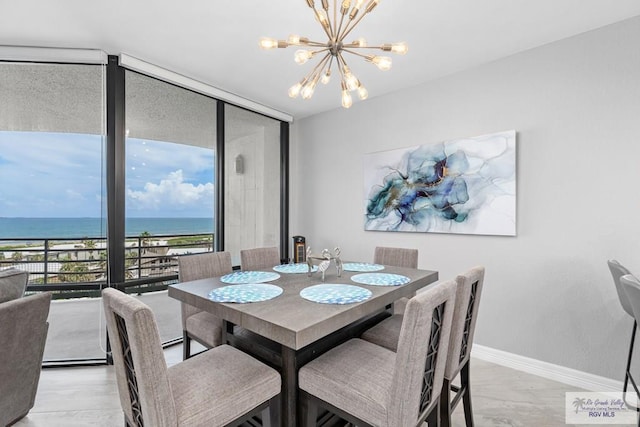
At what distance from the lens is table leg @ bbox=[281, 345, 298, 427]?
1.33 meters

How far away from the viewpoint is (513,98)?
2.44 m

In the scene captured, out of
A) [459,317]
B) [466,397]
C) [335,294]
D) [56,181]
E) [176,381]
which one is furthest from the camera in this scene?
[56,181]

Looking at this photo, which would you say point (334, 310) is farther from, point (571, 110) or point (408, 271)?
point (571, 110)

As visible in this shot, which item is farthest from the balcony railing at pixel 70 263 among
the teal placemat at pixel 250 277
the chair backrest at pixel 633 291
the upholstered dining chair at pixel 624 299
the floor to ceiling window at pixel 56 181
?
the upholstered dining chair at pixel 624 299

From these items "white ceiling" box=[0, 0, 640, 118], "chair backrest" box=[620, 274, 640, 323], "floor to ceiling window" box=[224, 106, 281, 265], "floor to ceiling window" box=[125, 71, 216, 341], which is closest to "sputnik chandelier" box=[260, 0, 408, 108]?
"white ceiling" box=[0, 0, 640, 118]

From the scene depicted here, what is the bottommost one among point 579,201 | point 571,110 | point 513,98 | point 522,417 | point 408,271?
point 522,417

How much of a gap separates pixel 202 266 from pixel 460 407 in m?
2.01

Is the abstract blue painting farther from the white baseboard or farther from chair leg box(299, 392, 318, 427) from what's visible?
chair leg box(299, 392, 318, 427)

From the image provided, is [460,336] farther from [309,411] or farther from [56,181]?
[56,181]

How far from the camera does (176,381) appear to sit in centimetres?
120

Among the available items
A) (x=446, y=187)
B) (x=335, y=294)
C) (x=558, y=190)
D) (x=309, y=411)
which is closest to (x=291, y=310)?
(x=335, y=294)

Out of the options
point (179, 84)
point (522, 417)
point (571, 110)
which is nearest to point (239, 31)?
point (179, 84)

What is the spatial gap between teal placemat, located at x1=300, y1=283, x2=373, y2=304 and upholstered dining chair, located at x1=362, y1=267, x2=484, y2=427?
0.35 meters

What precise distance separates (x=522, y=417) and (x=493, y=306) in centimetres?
91
